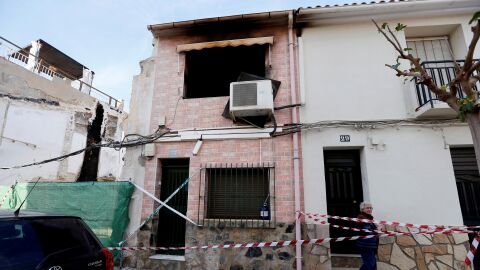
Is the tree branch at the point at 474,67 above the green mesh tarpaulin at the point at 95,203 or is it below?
above

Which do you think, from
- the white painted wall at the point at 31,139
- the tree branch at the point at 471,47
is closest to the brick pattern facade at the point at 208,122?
the tree branch at the point at 471,47

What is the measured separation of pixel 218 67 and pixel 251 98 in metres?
2.12

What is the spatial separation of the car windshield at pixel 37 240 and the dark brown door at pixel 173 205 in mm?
3525

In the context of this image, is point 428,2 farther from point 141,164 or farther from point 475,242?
point 141,164

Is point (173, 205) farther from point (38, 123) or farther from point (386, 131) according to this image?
point (38, 123)

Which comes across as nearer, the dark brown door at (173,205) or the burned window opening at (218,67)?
the dark brown door at (173,205)

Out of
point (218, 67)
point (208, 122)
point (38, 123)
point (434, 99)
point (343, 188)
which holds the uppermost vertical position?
point (218, 67)

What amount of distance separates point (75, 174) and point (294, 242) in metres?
12.7

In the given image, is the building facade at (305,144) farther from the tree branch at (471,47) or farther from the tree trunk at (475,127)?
the tree trunk at (475,127)

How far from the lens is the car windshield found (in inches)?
89.3

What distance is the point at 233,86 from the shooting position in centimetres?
625

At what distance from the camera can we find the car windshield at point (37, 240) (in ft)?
7.44

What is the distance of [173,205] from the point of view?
653cm

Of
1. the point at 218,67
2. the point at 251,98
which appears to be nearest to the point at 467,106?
the point at 251,98
